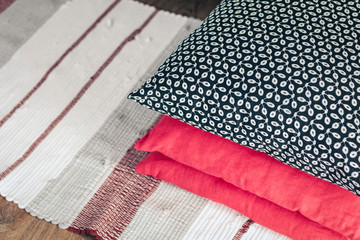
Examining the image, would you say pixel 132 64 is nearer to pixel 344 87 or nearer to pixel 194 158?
pixel 194 158

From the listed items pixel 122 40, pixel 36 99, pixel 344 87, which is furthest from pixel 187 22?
pixel 344 87

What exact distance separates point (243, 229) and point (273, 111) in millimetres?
251

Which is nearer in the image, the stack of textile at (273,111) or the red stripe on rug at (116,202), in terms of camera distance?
the stack of textile at (273,111)

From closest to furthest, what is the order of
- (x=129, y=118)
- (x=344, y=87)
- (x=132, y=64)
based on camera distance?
(x=344, y=87)
(x=129, y=118)
(x=132, y=64)

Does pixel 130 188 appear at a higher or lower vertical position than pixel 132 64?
lower

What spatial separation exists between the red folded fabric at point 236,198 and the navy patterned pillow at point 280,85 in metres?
0.11

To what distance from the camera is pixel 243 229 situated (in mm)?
735

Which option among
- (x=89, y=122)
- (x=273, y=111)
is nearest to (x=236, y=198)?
(x=273, y=111)

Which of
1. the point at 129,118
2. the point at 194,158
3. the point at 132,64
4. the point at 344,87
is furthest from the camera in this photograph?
the point at 132,64

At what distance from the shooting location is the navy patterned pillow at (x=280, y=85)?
594 mm

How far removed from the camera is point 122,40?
1062mm

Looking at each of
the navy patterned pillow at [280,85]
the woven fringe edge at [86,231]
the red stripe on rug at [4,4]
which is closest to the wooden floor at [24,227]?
the woven fringe edge at [86,231]

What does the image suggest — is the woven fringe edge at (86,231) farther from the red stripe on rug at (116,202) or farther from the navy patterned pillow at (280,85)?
the navy patterned pillow at (280,85)

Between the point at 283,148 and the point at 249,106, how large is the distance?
0.28 feet
